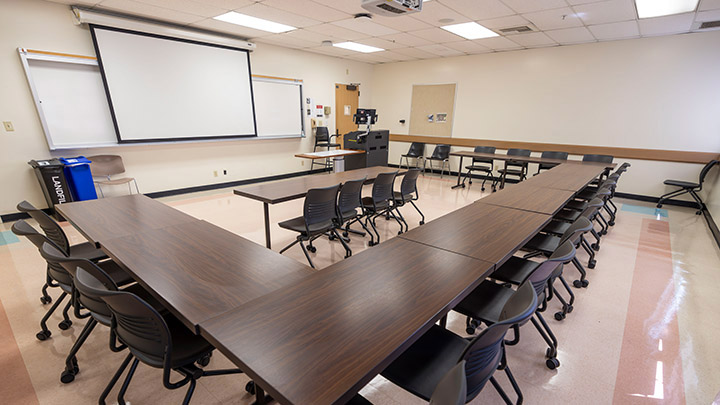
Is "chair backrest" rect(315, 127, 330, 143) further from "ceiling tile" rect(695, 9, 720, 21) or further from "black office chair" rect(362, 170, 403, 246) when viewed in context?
"ceiling tile" rect(695, 9, 720, 21)

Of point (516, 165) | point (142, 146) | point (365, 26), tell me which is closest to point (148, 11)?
point (142, 146)

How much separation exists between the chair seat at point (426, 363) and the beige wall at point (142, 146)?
5.60 meters

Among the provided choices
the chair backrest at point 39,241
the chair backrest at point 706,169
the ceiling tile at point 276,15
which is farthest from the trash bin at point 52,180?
the chair backrest at point 706,169

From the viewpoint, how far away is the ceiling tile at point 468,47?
19.8ft

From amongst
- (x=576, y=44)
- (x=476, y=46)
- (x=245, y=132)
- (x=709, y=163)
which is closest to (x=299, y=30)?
(x=245, y=132)

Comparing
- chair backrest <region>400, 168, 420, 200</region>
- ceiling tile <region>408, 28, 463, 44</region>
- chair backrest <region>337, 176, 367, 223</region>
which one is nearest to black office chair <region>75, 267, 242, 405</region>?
chair backrest <region>337, 176, 367, 223</region>

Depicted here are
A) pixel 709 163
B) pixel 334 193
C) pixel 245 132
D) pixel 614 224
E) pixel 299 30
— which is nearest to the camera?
pixel 334 193

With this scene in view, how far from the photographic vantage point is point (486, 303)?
5.90 feet

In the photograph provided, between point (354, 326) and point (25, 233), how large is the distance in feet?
7.12

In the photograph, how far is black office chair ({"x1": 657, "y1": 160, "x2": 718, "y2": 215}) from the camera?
195 inches

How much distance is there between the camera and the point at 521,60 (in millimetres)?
6625

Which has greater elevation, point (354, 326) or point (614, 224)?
point (354, 326)

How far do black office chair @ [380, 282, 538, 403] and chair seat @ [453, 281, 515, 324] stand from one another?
0.22m

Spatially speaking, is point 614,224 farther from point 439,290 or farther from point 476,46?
point 439,290
